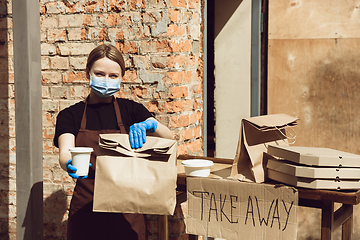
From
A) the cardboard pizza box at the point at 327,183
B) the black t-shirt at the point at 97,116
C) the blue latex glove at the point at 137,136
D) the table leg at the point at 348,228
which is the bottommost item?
the table leg at the point at 348,228

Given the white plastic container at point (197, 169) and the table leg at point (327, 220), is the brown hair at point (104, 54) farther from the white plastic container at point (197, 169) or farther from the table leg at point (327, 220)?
the table leg at point (327, 220)

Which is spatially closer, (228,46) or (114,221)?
(114,221)

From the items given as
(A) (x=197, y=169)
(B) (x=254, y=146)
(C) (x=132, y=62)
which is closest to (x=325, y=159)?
(B) (x=254, y=146)

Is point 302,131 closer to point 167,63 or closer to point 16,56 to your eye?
point 167,63

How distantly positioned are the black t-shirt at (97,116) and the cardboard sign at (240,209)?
1.50 feet

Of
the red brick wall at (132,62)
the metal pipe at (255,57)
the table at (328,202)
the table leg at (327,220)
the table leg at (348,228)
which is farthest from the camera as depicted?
the metal pipe at (255,57)

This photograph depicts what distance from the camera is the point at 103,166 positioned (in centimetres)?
158

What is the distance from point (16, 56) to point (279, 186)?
135 cm

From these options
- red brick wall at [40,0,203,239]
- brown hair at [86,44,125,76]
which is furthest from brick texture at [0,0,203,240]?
brown hair at [86,44,125,76]

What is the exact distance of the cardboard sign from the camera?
5.08ft

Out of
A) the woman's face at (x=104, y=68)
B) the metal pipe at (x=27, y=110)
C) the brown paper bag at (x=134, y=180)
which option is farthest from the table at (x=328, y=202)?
the metal pipe at (x=27, y=110)

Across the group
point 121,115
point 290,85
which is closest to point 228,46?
point 290,85

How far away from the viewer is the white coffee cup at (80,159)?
1545 millimetres

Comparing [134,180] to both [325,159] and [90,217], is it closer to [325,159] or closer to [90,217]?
[90,217]
